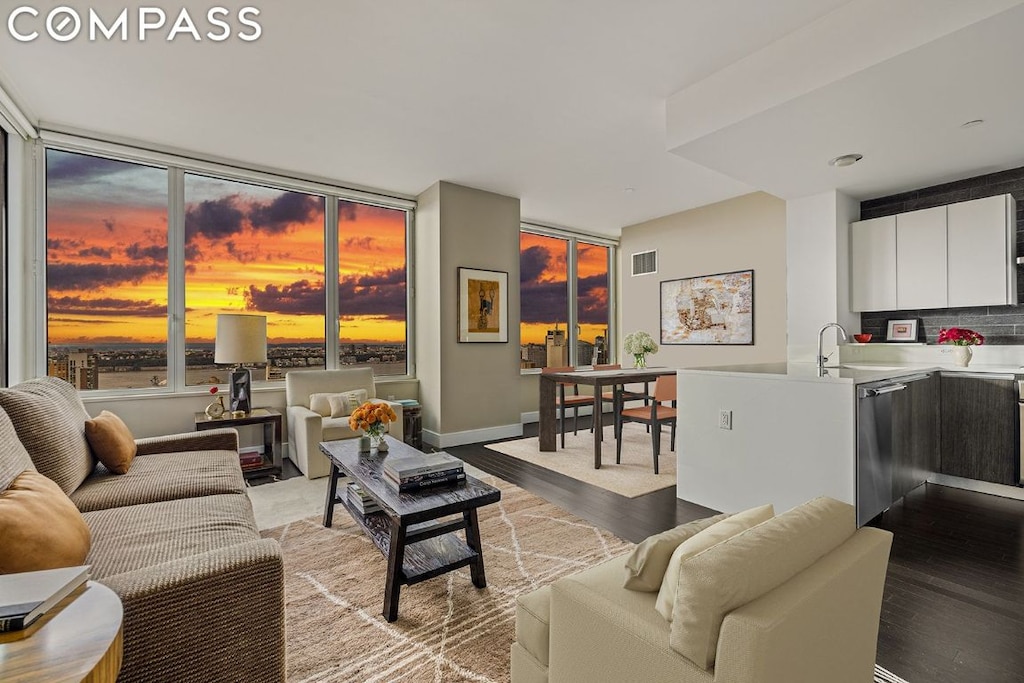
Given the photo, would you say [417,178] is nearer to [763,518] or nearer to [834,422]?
[834,422]

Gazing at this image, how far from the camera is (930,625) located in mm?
1923

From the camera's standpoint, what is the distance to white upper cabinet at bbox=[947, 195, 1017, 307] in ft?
12.3

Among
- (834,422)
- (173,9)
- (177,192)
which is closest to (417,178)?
(177,192)

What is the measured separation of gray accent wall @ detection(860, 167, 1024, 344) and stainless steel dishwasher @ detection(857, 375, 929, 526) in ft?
5.75

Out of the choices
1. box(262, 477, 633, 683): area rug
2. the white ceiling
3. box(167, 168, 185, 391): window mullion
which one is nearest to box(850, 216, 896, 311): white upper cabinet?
the white ceiling

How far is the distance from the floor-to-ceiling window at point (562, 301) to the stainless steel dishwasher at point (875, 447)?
437 cm

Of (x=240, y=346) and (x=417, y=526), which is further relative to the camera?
(x=240, y=346)

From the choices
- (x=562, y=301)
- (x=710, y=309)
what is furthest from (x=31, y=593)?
(x=562, y=301)

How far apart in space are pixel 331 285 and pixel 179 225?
1378 mm

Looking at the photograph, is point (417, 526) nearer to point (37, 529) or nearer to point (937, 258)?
point (37, 529)

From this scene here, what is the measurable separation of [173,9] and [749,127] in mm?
3296

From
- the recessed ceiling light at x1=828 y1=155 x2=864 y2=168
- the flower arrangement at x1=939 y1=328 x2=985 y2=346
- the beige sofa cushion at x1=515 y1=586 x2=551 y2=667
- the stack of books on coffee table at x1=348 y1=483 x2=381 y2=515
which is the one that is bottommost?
the stack of books on coffee table at x1=348 y1=483 x2=381 y2=515

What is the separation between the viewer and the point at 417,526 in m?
2.52

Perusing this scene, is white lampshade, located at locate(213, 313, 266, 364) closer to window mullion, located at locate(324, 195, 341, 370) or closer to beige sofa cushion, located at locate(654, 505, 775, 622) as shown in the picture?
window mullion, located at locate(324, 195, 341, 370)
